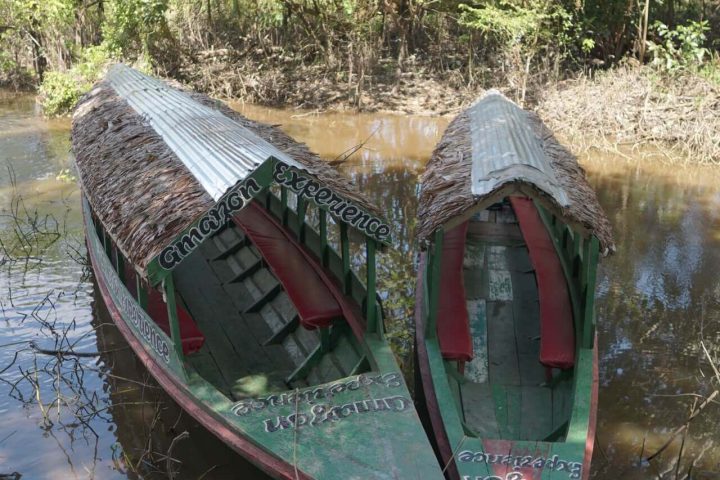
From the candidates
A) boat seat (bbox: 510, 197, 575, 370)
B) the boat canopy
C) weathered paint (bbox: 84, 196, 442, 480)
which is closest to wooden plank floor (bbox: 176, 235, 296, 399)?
weathered paint (bbox: 84, 196, 442, 480)

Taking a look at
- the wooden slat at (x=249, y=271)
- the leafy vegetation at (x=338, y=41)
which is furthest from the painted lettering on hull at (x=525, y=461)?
the leafy vegetation at (x=338, y=41)

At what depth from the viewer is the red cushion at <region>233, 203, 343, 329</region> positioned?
6.84 meters

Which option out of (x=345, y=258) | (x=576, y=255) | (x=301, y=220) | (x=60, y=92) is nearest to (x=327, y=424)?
(x=345, y=258)

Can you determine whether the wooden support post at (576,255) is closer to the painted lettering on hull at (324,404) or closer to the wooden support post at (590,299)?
the wooden support post at (590,299)

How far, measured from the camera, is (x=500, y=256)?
30.4 feet

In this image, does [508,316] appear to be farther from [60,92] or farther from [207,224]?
→ [60,92]

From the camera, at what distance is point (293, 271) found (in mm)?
7492

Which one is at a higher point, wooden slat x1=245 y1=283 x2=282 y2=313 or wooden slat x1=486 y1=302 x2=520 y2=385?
wooden slat x1=245 y1=283 x2=282 y2=313

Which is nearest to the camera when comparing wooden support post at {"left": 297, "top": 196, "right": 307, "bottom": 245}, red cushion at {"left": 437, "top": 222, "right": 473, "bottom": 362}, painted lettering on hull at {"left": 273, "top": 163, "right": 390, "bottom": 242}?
painted lettering on hull at {"left": 273, "top": 163, "right": 390, "bottom": 242}

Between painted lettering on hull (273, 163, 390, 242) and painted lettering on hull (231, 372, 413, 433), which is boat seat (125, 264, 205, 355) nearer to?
painted lettering on hull (231, 372, 413, 433)

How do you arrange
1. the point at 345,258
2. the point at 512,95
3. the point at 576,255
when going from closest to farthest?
the point at 345,258 < the point at 576,255 < the point at 512,95

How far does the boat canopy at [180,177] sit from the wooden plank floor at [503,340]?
1788 mm

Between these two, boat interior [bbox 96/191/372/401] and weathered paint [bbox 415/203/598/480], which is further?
boat interior [bbox 96/191/372/401]

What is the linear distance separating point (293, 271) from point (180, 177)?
1618 mm
